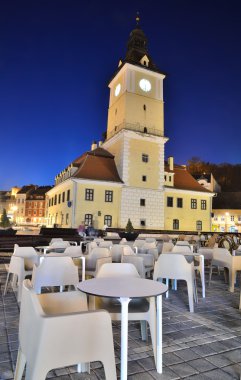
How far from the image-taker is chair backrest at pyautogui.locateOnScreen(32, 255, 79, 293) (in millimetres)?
3869

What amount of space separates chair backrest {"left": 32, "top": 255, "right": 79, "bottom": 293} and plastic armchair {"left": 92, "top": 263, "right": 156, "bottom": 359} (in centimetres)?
86

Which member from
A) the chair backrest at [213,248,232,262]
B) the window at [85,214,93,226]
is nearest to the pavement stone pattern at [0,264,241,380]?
the chair backrest at [213,248,232,262]

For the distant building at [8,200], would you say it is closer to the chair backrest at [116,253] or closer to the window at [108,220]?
the window at [108,220]

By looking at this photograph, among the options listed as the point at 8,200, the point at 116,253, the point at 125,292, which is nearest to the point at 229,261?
the point at 116,253

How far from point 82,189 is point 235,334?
23.0 meters

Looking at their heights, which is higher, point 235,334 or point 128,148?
point 128,148

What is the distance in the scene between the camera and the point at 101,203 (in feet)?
86.1

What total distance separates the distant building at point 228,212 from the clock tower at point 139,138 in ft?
59.6

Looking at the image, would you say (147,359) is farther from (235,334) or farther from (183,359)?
(235,334)

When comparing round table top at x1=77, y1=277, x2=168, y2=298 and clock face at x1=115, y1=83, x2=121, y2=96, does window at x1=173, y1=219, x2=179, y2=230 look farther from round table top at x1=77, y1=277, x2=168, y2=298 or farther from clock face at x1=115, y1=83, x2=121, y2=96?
round table top at x1=77, y1=277, x2=168, y2=298

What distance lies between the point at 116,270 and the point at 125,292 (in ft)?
3.29

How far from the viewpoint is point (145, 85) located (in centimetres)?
3014

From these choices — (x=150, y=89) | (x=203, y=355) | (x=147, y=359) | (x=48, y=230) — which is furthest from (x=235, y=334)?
(x=150, y=89)

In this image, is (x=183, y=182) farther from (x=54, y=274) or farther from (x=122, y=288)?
(x=122, y=288)
